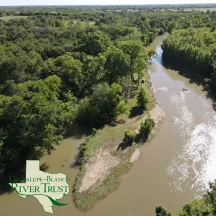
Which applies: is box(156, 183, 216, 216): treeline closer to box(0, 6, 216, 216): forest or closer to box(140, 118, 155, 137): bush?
box(0, 6, 216, 216): forest

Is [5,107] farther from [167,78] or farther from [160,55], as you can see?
[160,55]

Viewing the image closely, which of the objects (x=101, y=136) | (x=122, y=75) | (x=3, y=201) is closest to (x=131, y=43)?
(x=122, y=75)

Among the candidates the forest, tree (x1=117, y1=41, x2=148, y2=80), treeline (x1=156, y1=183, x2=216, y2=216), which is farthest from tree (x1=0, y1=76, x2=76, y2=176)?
tree (x1=117, y1=41, x2=148, y2=80)

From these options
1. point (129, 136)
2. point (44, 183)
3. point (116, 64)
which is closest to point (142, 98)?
point (116, 64)

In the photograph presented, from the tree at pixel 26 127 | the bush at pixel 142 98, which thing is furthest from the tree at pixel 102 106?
the bush at pixel 142 98

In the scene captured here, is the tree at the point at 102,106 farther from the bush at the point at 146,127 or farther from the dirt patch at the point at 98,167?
the dirt patch at the point at 98,167
